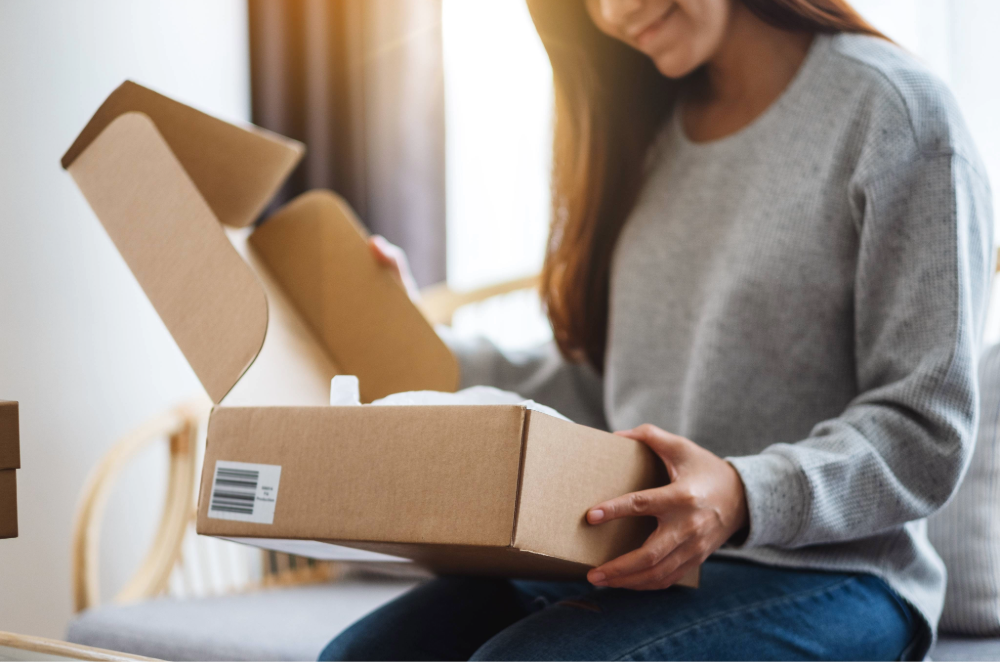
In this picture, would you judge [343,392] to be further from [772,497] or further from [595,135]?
[595,135]

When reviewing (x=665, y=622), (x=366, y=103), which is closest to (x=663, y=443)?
(x=665, y=622)

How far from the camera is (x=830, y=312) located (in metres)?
0.75

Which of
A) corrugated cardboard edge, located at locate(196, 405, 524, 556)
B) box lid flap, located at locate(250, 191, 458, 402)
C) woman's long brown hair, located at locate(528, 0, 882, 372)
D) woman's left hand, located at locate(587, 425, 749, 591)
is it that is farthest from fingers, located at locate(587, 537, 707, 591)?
woman's long brown hair, located at locate(528, 0, 882, 372)

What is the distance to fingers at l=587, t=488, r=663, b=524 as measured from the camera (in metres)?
→ 0.50

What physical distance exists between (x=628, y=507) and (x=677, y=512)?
0.17 feet

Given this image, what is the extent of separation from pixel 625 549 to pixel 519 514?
0.14 meters

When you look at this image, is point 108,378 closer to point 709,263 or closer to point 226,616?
point 226,616

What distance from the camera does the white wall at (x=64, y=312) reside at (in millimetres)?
1202

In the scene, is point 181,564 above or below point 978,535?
below

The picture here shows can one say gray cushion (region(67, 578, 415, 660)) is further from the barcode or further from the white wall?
the barcode

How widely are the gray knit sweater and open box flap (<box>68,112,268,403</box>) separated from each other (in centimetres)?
40

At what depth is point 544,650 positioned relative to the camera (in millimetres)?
572

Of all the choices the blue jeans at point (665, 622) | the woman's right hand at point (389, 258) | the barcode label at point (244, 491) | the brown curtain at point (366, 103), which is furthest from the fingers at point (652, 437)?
the brown curtain at point (366, 103)

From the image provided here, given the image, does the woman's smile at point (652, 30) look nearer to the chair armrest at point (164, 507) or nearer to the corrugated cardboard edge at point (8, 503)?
the corrugated cardboard edge at point (8, 503)
